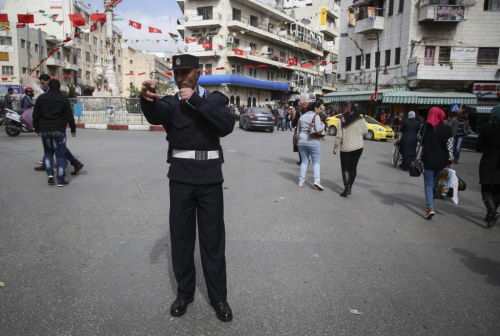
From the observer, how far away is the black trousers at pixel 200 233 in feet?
9.25

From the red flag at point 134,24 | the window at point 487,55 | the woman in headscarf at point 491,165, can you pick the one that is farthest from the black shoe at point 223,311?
the window at point 487,55

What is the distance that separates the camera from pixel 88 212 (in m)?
5.42

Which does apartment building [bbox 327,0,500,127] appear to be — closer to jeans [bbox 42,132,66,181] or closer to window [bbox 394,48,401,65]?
window [bbox 394,48,401,65]

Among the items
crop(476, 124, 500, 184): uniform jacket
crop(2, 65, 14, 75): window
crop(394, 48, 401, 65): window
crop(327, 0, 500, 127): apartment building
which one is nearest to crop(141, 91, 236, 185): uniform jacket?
crop(476, 124, 500, 184): uniform jacket

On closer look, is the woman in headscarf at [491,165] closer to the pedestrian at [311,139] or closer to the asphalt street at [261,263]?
the asphalt street at [261,263]

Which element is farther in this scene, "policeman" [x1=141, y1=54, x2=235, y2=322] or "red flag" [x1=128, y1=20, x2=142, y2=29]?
"red flag" [x1=128, y1=20, x2=142, y2=29]

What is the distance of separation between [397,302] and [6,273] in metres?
3.34

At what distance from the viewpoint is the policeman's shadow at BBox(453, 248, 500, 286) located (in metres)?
3.74

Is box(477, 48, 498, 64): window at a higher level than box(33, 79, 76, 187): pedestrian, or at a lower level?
higher

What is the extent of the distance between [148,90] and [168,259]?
2.02m

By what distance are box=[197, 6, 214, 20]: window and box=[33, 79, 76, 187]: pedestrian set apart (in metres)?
39.3

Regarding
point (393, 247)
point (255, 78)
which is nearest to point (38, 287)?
point (393, 247)

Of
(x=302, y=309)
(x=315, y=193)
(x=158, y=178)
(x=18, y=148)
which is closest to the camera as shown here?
(x=302, y=309)

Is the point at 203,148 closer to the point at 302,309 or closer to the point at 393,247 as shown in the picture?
the point at 302,309
